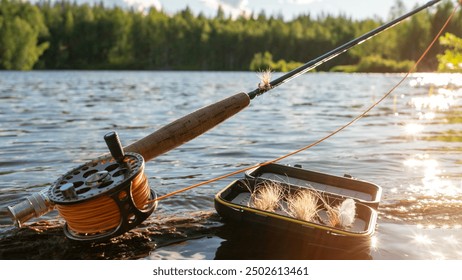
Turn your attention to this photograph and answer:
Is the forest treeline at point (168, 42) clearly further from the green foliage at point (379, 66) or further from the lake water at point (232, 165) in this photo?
the lake water at point (232, 165)

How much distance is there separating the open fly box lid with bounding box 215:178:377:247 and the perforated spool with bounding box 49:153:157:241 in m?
1.11

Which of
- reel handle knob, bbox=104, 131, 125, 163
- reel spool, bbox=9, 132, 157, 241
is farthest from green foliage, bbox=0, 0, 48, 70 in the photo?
reel handle knob, bbox=104, 131, 125, 163

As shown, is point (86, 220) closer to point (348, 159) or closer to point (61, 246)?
point (61, 246)

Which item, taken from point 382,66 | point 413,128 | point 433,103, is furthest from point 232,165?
point 382,66

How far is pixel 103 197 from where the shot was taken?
15.8 ft

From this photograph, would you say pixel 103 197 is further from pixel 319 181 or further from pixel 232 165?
pixel 232 165

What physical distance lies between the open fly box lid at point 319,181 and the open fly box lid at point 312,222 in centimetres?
63

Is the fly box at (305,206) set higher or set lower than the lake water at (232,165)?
higher

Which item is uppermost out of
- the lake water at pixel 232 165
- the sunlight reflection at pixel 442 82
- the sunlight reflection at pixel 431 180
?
the sunlight reflection at pixel 442 82

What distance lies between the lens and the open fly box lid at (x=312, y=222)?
5.40 meters

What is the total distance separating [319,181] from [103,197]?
3774 mm

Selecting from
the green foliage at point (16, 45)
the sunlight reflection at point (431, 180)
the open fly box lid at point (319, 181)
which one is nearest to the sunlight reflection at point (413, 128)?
the sunlight reflection at point (431, 180)

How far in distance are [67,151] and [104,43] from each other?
361 feet

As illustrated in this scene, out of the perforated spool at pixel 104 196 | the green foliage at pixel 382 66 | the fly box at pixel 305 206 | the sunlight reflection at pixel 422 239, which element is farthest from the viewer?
the green foliage at pixel 382 66
